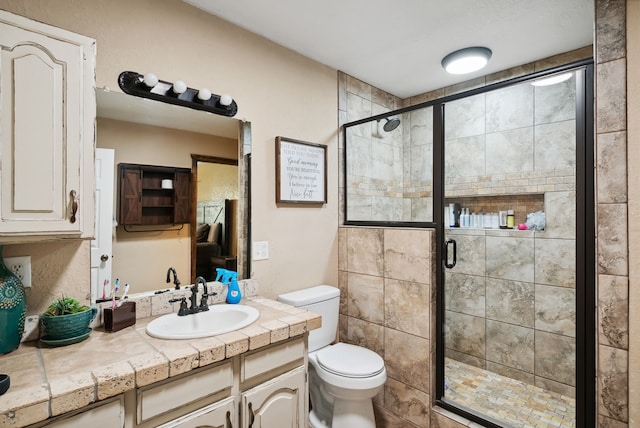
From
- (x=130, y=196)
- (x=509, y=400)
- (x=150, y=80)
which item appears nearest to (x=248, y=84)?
(x=150, y=80)

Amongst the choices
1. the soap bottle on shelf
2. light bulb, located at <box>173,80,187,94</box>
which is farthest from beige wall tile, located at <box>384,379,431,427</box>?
light bulb, located at <box>173,80,187,94</box>

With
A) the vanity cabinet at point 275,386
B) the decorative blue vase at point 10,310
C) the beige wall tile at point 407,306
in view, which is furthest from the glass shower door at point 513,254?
the decorative blue vase at point 10,310

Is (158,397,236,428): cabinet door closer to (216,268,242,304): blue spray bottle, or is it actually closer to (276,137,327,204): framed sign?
(216,268,242,304): blue spray bottle

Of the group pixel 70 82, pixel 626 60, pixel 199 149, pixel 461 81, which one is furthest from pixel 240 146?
pixel 461 81

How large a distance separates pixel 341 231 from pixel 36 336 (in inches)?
72.5

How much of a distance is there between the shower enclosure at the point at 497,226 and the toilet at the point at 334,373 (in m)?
0.50

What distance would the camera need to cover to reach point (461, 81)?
9.38 feet

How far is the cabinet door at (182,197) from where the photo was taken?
1726 mm

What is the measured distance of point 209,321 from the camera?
164 centimetres

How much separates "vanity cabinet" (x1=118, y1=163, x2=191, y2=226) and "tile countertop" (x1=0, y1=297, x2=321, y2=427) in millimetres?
518

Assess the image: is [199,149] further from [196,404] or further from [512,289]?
[512,289]

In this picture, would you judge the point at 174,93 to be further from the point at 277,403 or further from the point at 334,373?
the point at 334,373

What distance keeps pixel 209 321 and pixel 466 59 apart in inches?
94.3

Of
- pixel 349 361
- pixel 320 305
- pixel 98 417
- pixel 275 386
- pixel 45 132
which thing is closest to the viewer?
pixel 98 417
